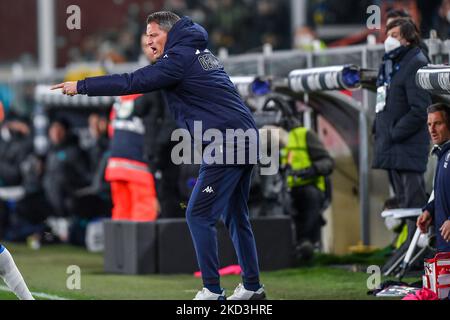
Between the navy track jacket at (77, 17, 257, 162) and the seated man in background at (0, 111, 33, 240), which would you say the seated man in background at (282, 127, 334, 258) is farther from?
the seated man in background at (0, 111, 33, 240)

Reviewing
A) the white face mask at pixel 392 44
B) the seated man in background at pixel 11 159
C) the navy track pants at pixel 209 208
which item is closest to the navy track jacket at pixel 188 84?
the navy track pants at pixel 209 208

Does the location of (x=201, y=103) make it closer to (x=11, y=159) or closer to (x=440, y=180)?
(x=440, y=180)

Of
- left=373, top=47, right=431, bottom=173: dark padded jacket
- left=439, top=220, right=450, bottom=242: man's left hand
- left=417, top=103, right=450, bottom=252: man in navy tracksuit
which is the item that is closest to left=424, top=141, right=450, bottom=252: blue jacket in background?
left=417, top=103, right=450, bottom=252: man in navy tracksuit

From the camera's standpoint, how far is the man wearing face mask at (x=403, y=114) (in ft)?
34.0

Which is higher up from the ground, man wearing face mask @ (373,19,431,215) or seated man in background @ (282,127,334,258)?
man wearing face mask @ (373,19,431,215)

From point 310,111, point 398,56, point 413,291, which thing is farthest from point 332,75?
point 413,291

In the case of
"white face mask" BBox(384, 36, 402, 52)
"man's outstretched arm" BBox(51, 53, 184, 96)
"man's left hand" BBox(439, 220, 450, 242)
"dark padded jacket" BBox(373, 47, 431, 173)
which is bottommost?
"man's left hand" BBox(439, 220, 450, 242)

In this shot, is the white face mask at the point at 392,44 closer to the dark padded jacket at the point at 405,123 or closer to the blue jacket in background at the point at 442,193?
the dark padded jacket at the point at 405,123

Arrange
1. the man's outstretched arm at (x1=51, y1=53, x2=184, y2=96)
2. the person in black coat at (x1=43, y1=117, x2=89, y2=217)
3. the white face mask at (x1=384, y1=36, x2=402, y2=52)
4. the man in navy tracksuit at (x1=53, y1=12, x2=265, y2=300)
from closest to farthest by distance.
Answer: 1. the man's outstretched arm at (x1=51, y1=53, x2=184, y2=96)
2. the man in navy tracksuit at (x1=53, y1=12, x2=265, y2=300)
3. the white face mask at (x1=384, y1=36, x2=402, y2=52)
4. the person in black coat at (x1=43, y1=117, x2=89, y2=217)

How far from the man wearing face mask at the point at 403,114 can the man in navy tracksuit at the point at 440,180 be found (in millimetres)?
1062

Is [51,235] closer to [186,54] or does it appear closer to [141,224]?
[141,224]

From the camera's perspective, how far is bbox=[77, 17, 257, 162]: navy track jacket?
8.49 metres

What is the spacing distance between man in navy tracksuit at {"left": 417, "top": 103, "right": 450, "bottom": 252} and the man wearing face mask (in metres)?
1.06

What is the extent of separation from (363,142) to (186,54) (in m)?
4.53
